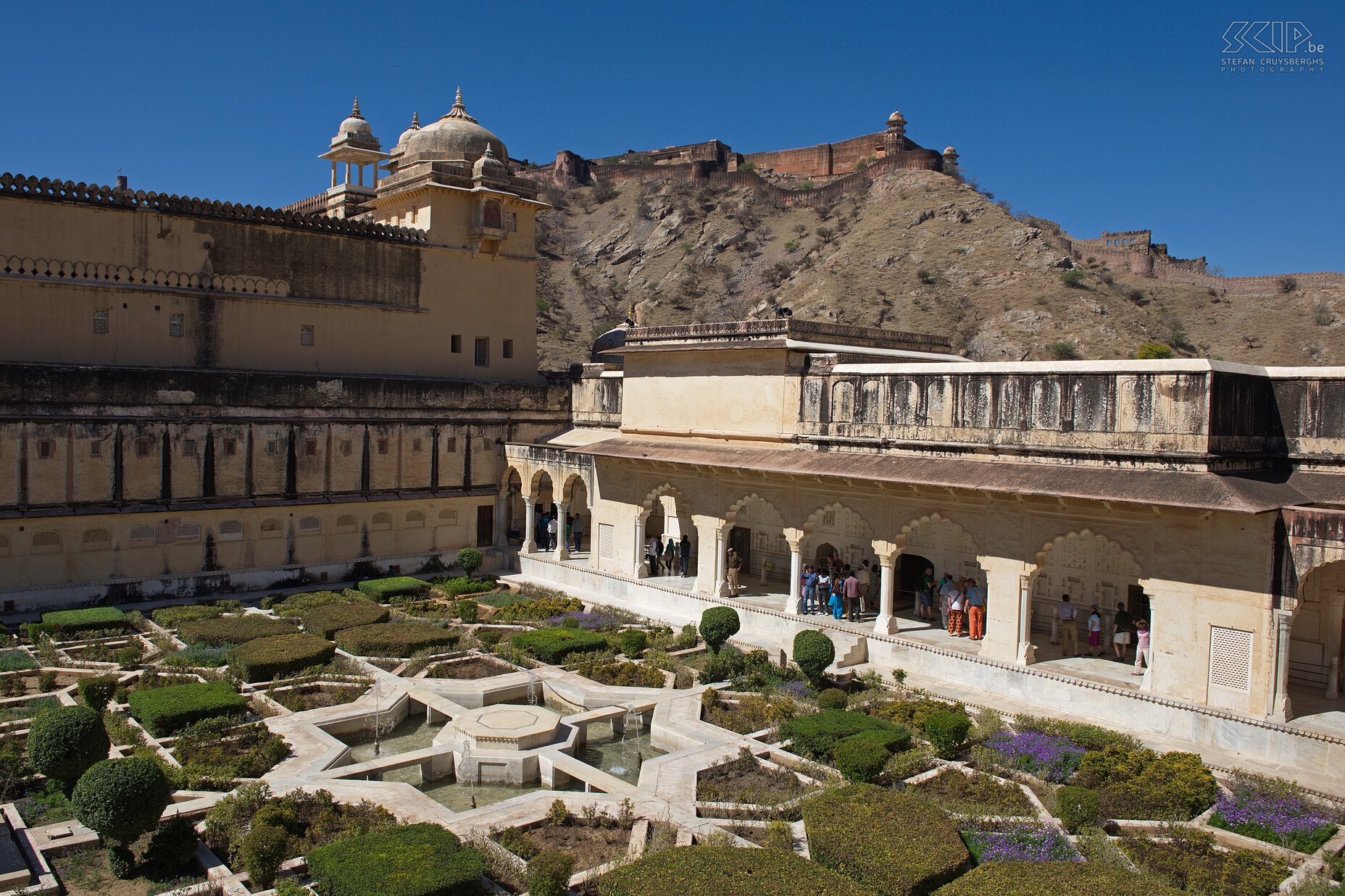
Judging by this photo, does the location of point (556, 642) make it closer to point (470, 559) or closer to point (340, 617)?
point (340, 617)

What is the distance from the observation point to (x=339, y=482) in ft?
79.0

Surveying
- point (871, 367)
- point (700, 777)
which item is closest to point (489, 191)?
point (871, 367)

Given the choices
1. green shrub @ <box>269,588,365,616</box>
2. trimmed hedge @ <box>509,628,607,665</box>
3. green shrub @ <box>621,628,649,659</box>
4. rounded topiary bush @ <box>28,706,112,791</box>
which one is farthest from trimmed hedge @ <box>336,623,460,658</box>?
rounded topiary bush @ <box>28,706,112,791</box>

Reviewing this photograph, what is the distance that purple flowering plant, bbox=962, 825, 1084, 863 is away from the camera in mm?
9508

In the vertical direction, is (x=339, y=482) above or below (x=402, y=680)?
above

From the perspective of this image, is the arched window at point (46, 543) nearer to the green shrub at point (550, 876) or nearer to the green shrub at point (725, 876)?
the green shrub at point (550, 876)

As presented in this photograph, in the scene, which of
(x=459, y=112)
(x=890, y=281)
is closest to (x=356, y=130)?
(x=459, y=112)

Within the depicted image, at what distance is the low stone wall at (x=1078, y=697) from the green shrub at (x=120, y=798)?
1174 cm

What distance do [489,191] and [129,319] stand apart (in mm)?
9994

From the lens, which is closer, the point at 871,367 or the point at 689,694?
the point at 689,694

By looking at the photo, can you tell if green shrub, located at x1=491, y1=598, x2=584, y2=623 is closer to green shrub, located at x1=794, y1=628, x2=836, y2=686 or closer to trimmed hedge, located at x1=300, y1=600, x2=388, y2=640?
trimmed hedge, located at x1=300, y1=600, x2=388, y2=640

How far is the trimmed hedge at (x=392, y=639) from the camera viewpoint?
1700 centimetres

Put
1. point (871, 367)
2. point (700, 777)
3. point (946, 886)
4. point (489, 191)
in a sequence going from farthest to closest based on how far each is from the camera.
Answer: point (489, 191)
point (871, 367)
point (700, 777)
point (946, 886)

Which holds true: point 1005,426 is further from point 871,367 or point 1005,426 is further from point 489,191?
point 489,191
